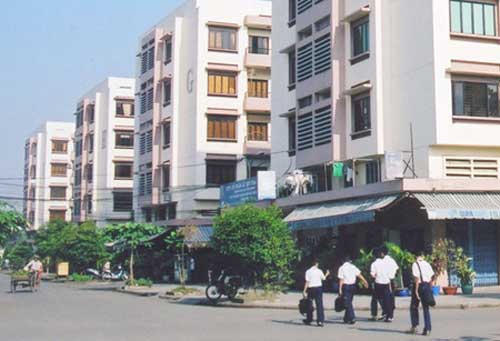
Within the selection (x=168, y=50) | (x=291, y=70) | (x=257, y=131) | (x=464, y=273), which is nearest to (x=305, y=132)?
(x=291, y=70)

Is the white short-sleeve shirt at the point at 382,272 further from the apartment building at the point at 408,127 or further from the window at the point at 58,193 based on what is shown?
the window at the point at 58,193

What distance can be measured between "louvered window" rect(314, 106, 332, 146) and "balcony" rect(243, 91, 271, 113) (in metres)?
14.1

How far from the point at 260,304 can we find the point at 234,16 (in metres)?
29.1

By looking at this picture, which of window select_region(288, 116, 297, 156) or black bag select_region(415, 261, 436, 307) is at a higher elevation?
window select_region(288, 116, 297, 156)

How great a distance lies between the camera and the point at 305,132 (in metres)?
34.8

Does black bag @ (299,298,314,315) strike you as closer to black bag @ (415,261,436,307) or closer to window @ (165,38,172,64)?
black bag @ (415,261,436,307)

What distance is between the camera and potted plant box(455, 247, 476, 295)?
25.4 m

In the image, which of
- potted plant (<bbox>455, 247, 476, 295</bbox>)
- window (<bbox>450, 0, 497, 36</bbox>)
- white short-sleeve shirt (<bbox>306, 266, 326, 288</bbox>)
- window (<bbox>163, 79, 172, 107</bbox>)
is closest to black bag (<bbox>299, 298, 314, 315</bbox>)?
white short-sleeve shirt (<bbox>306, 266, 326, 288</bbox>)

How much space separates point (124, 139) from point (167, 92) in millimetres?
16608

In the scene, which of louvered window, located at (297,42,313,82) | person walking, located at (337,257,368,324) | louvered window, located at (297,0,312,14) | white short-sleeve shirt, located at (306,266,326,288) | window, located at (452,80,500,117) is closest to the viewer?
white short-sleeve shirt, located at (306,266,326,288)

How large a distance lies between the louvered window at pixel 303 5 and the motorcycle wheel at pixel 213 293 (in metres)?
15.8

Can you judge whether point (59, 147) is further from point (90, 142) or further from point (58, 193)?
point (90, 142)

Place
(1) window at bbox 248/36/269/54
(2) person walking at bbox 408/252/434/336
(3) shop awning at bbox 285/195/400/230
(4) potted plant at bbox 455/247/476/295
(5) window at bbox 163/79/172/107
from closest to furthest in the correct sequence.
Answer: (2) person walking at bbox 408/252/434/336 → (4) potted plant at bbox 455/247/476/295 → (3) shop awning at bbox 285/195/400/230 → (1) window at bbox 248/36/269/54 → (5) window at bbox 163/79/172/107

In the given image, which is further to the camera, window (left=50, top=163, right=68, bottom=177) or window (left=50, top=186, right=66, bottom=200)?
window (left=50, top=163, right=68, bottom=177)
